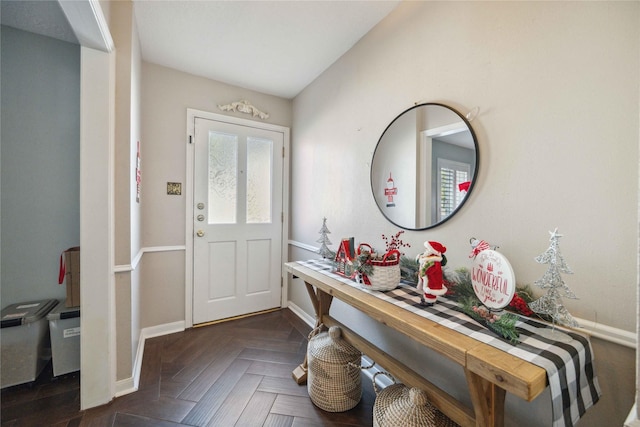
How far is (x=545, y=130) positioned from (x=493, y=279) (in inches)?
24.5

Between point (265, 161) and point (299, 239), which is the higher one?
point (265, 161)

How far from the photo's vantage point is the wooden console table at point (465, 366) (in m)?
0.67

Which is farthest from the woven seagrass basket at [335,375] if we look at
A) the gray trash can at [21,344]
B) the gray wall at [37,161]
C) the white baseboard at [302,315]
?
the gray wall at [37,161]

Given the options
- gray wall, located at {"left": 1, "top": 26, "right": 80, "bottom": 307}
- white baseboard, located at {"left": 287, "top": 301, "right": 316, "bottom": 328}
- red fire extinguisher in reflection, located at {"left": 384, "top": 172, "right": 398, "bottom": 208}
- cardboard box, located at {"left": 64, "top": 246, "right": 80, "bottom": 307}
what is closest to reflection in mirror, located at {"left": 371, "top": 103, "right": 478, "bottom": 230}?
red fire extinguisher in reflection, located at {"left": 384, "top": 172, "right": 398, "bottom": 208}

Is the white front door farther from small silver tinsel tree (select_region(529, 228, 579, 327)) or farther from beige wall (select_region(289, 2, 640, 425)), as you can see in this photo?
small silver tinsel tree (select_region(529, 228, 579, 327))

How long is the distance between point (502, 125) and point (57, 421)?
2.74m

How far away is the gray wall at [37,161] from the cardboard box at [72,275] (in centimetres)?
30

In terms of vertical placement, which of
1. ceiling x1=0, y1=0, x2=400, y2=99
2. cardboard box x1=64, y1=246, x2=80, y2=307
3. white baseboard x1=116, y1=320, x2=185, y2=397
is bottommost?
white baseboard x1=116, y1=320, x2=185, y2=397

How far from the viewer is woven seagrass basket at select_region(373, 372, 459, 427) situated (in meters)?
1.03

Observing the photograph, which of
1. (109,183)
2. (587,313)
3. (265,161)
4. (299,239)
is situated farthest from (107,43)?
(587,313)

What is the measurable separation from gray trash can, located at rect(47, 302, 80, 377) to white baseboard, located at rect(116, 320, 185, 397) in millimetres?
377

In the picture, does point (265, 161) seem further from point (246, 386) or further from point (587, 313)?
point (587, 313)

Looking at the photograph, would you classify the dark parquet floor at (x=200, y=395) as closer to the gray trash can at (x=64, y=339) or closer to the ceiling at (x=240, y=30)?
the gray trash can at (x=64, y=339)

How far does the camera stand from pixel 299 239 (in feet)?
9.05
